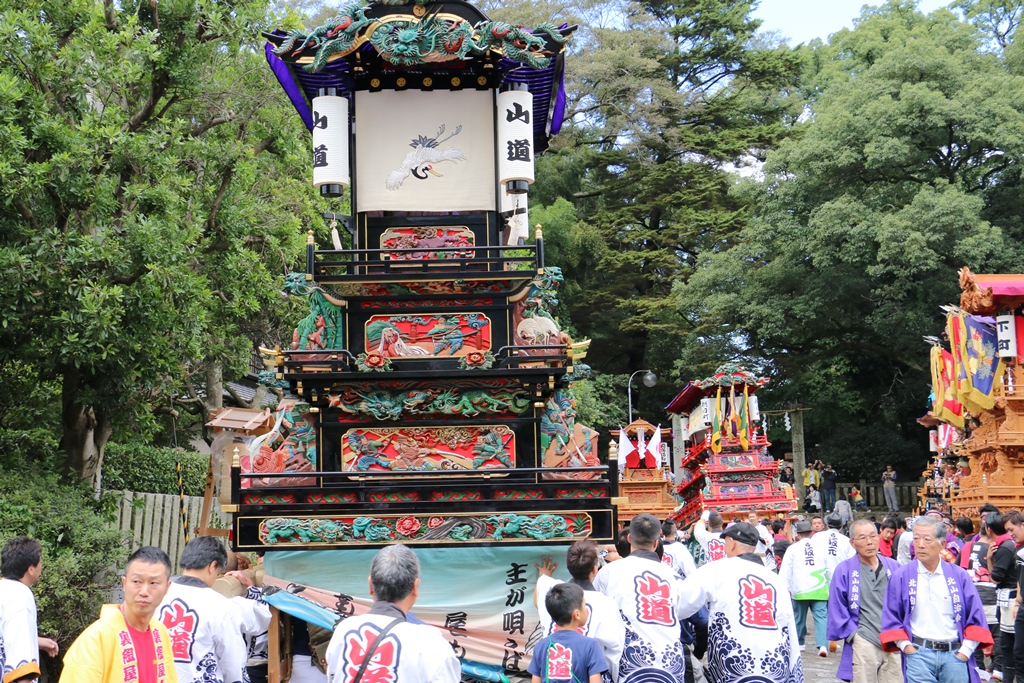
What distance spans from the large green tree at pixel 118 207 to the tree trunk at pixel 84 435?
0.02m

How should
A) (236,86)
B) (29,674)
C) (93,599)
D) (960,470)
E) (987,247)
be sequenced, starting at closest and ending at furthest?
(29,674) < (93,599) < (236,86) < (960,470) < (987,247)

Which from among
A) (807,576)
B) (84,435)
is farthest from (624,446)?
(84,435)

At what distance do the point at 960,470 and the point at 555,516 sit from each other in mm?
18370

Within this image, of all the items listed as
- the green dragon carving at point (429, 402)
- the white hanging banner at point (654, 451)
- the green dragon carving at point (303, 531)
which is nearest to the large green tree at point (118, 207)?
the green dragon carving at point (429, 402)

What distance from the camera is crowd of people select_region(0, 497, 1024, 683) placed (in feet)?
17.2

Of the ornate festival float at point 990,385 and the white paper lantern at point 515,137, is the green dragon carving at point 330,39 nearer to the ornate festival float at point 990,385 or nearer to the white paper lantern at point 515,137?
the white paper lantern at point 515,137

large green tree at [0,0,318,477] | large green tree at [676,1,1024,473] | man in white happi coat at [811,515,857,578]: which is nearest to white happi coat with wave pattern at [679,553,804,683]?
man in white happi coat at [811,515,857,578]

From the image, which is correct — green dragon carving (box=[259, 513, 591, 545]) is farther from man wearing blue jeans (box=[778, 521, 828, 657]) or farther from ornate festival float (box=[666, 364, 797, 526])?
ornate festival float (box=[666, 364, 797, 526])

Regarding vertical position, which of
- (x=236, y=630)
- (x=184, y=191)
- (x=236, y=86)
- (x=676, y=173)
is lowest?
(x=236, y=630)

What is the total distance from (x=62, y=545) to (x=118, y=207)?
439cm

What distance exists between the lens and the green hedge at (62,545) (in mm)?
12672

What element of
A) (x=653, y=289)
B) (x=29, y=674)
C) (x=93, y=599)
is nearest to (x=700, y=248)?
(x=653, y=289)

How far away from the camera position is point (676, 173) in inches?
1547

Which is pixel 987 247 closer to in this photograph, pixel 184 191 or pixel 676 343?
pixel 676 343
